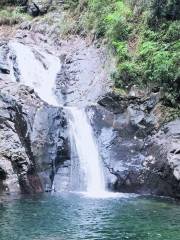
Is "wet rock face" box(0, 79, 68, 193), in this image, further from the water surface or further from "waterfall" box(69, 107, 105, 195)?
the water surface

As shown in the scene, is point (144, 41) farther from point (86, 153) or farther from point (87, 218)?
point (87, 218)

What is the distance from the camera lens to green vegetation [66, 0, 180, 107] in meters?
19.6

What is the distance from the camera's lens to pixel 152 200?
15.9 metres

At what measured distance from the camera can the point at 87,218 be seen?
41.5 feet

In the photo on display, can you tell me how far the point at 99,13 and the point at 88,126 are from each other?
388 inches

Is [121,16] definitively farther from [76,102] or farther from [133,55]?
[76,102]

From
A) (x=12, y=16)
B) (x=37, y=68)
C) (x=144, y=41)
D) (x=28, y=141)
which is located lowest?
(x=28, y=141)

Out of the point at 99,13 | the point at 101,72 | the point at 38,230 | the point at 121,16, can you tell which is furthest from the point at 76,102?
the point at 38,230

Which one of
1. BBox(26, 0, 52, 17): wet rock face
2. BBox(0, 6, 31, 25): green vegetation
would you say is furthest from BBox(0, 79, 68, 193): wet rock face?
BBox(26, 0, 52, 17): wet rock face

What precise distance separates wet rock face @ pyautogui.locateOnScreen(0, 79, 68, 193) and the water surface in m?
1.36

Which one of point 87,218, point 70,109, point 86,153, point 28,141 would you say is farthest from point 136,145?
point 87,218

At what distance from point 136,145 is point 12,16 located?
17514 millimetres

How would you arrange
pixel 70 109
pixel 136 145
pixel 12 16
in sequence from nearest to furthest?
pixel 136 145 < pixel 70 109 < pixel 12 16

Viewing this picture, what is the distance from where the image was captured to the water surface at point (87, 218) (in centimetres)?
1084
